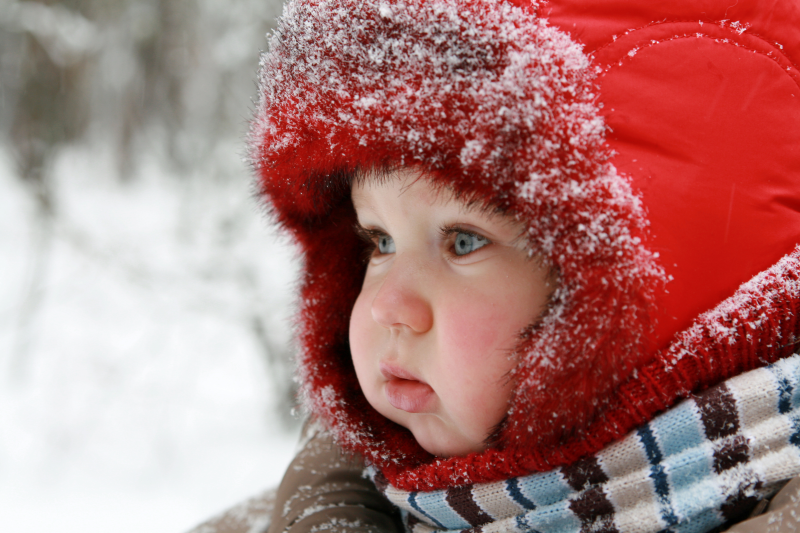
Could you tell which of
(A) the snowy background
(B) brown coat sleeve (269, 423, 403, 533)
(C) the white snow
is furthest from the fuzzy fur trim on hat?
(A) the snowy background

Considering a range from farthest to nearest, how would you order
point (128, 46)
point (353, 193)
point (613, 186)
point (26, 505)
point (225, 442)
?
point (128, 46) < point (225, 442) < point (26, 505) < point (353, 193) < point (613, 186)

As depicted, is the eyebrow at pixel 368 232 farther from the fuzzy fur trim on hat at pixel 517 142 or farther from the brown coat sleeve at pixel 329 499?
the brown coat sleeve at pixel 329 499

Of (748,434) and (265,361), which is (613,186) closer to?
(748,434)

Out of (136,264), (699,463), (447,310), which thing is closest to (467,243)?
(447,310)

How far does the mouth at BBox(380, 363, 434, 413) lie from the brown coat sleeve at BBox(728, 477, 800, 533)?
1.10 ft

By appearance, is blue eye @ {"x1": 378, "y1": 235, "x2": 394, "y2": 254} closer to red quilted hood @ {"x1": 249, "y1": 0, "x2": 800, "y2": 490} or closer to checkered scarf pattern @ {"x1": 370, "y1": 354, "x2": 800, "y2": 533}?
red quilted hood @ {"x1": 249, "y1": 0, "x2": 800, "y2": 490}

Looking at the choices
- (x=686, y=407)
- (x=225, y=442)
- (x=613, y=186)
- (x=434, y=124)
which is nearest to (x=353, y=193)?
(x=434, y=124)

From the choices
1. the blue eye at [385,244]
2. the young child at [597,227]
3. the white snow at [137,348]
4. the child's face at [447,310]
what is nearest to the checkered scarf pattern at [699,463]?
the young child at [597,227]

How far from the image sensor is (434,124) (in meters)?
0.56

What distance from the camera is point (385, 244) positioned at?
817 millimetres

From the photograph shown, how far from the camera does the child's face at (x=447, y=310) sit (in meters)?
0.61

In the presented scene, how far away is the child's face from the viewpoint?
0.61 m

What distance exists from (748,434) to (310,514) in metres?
0.66

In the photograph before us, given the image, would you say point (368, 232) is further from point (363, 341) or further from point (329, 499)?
point (329, 499)
